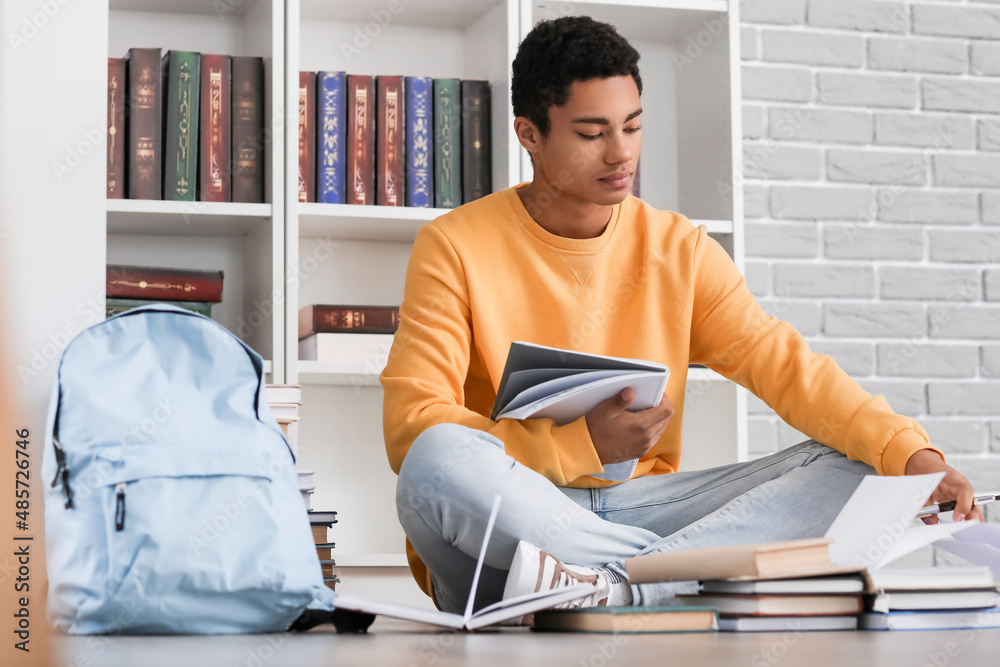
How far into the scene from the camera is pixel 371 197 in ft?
6.84

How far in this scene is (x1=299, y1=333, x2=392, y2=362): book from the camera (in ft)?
6.66

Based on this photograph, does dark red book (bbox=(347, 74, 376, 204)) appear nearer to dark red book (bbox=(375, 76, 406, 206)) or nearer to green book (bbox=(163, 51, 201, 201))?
dark red book (bbox=(375, 76, 406, 206))

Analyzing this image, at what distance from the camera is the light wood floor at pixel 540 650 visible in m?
0.82

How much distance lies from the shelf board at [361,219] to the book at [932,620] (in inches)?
48.4

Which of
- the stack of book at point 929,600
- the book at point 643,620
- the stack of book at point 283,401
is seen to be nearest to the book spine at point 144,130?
the stack of book at point 283,401

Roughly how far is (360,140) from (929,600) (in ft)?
4.49

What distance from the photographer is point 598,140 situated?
1.60 meters

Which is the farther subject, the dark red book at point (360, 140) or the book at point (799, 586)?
the dark red book at point (360, 140)

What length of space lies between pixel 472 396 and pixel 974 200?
5.35 ft

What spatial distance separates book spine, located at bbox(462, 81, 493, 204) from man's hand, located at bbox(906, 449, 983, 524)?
1059mm

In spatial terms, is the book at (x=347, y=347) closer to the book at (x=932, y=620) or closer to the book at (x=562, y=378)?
the book at (x=562, y=378)

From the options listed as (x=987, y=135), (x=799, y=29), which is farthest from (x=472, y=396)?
(x=987, y=135)

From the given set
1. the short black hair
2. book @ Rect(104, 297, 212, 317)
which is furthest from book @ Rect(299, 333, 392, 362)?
the short black hair

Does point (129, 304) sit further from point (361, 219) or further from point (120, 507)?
point (120, 507)
